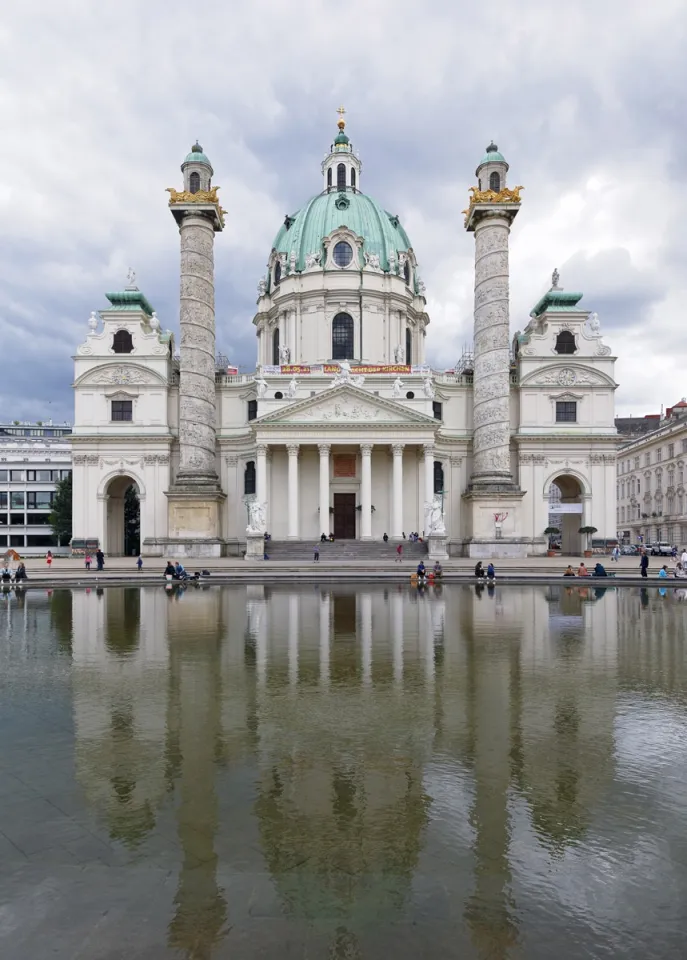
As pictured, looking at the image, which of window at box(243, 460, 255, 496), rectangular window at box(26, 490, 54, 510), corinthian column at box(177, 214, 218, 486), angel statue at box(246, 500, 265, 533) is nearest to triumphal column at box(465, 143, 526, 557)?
angel statue at box(246, 500, 265, 533)

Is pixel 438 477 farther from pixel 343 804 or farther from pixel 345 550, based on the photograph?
pixel 343 804

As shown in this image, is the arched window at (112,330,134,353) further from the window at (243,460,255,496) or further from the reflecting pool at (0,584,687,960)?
the reflecting pool at (0,584,687,960)

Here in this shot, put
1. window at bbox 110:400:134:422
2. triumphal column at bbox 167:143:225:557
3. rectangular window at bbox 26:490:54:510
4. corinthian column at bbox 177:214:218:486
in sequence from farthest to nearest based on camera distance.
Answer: rectangular window at bbox 26:490:54:510, window at bbox 110:400:134:422, corinthian column at bbox 177:214:218:486, triumphal column at bbox 167:143:225:557

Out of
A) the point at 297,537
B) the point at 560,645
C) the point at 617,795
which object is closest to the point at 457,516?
the point at 297,537

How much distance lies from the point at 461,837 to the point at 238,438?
50.5 metres

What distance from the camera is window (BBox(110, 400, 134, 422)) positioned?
176 ft

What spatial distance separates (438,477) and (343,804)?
4976 cm

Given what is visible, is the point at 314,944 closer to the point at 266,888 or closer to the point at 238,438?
the point at 266,888

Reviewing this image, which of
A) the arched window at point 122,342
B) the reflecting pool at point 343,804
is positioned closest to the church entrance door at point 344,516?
the arched window at point 122,342

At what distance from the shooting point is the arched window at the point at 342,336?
58.1 metres

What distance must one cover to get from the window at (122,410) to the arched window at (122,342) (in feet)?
14.1

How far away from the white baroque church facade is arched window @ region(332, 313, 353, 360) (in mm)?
123

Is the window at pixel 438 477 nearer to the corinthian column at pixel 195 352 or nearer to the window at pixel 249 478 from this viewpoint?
the window at pixel 249 478

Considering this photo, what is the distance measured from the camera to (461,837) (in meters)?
5.54
